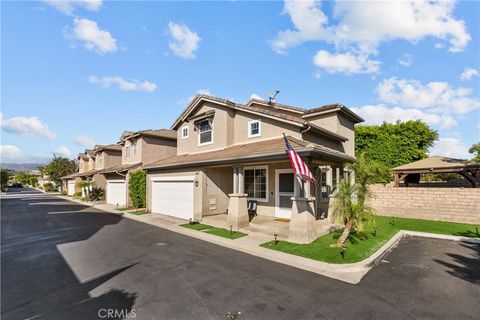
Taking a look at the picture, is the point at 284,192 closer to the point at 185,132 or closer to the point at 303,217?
the point at 303,217

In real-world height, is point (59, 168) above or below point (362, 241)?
above

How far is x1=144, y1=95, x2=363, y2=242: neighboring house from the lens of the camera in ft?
38.2

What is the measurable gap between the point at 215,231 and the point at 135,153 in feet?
53.8

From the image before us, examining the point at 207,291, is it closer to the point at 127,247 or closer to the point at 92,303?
the point at 92,303

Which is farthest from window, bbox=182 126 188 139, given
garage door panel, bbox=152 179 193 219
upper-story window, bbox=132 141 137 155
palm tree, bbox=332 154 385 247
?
palm tree, bbox=332 154 385 247

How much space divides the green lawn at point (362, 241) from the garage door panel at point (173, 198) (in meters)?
7.01

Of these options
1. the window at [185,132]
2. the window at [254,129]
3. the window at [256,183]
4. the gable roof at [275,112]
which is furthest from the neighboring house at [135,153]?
the window at [254,129]

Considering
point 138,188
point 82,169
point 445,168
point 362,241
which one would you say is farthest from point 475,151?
point 82,169

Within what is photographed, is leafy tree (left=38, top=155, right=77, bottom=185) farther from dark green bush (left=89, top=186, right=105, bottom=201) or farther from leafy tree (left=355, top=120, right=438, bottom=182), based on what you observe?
leafy tree (left=355, top=120, right=438, bottom=182)

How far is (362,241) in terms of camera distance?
9.34 metres

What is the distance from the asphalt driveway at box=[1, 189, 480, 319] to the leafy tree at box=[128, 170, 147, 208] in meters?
11.0

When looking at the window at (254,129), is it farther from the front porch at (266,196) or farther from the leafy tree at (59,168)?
the leafy tree at (59,168)

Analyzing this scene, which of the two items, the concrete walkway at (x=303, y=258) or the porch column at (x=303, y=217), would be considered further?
the porch column at (x=303, y=217)

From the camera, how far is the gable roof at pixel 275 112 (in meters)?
12.2
